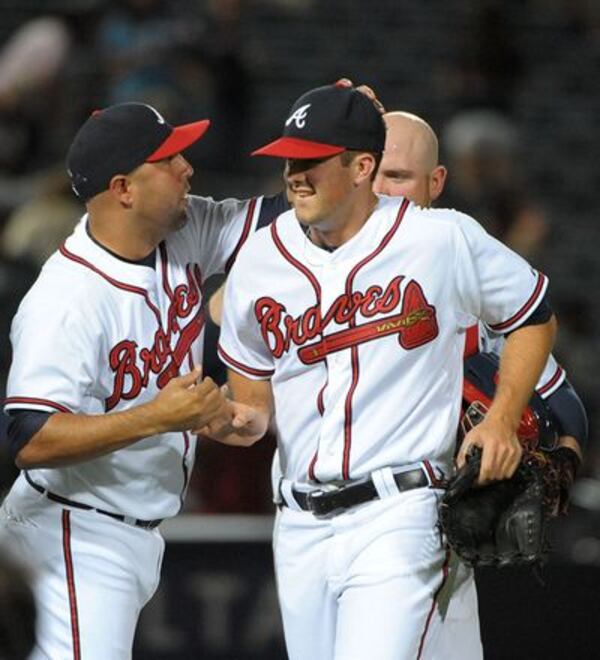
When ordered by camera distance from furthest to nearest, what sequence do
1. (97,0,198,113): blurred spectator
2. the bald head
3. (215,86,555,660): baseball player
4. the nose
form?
1. (97,0,198,113): blurred spectator
2. the bald head
3. the nose
4. (215,86,555,660): baseball player

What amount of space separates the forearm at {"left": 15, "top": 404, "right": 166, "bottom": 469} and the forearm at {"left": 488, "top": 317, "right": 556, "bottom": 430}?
756 millimetres

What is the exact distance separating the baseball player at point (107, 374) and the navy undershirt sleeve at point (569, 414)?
0.86 m

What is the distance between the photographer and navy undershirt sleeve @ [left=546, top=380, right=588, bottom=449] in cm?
405

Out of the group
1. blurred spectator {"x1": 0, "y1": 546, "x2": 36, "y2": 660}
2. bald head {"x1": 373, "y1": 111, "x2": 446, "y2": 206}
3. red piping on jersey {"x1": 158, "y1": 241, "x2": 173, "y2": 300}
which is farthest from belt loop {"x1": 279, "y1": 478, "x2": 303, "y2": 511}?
blurred spectator {"x1": 0, "y1": 546, "x2": 36, "y2": 660}

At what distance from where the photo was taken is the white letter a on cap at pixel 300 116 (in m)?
3.72

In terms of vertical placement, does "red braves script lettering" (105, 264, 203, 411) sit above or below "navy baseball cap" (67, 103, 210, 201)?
below

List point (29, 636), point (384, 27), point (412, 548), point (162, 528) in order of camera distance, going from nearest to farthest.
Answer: point (29, 636) < point (412, 548) < point (162, 528) < point (384, 27)

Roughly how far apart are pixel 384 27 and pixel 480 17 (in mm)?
870

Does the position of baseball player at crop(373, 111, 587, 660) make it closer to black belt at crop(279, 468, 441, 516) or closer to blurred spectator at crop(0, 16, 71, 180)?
black belt at crop(279, 468, 441, 516)

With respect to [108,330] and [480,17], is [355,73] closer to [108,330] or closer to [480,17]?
[480,17]

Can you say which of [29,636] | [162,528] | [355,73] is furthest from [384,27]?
[29,636]

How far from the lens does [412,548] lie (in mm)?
3629

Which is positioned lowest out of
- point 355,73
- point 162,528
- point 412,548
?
point 162,528

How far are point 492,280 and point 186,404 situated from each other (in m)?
0.75
